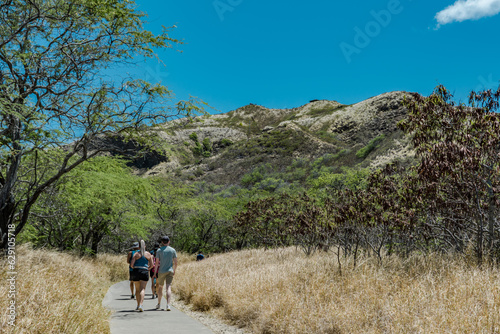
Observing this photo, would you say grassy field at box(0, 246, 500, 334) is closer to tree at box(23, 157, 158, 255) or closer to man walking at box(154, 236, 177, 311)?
man walking at box(154, 236, 177, 311)

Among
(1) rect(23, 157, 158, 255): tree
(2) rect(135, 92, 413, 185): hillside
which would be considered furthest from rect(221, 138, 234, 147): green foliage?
(1) rect(23, 157, 158, 255): tree

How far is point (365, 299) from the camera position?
5.67 metres

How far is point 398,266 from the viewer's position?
25.4 feet

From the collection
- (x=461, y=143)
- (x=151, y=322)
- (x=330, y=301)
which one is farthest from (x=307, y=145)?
(x=330, y=301)

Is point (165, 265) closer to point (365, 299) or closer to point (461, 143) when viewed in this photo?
point (365, 299)

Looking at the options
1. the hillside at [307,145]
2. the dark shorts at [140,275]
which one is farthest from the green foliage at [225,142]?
the dark shorts at [140,275]

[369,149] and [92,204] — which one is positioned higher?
[369,149]

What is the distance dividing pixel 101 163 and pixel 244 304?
399 inches

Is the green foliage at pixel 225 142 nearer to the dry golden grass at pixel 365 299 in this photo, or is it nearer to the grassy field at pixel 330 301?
the grassy field at pixel 330 301

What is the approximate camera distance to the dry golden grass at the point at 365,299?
4414 mm

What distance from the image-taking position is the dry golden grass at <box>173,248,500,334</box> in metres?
4.41

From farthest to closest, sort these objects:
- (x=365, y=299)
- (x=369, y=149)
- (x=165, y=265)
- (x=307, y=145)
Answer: (x=307, y=145), (x=369, y=149), (x=165, y=265), (x=365, y=299)

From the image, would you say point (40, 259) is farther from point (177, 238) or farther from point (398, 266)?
point (177, 238)

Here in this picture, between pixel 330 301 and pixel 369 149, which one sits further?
pixel 369 149
